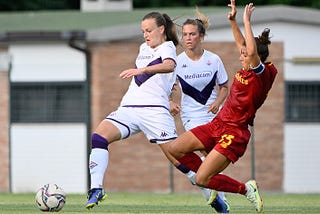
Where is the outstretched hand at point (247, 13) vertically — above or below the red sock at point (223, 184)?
above

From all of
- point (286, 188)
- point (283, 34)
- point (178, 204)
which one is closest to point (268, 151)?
point (286, 188)

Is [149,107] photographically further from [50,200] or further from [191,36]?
[191,36]

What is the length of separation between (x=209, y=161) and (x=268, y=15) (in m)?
13.5

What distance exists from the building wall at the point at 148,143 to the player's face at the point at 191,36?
1042 cm

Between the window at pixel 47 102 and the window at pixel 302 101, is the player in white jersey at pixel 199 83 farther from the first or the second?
the window at pixel 47 102

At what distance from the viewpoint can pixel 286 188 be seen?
2373cm

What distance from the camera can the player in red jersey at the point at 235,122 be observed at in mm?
10789

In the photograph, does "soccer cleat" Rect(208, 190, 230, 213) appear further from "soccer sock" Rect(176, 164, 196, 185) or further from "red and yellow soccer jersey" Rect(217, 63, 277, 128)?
"red and yellow soccer jersey" Rect(217, 63, 277, 128)

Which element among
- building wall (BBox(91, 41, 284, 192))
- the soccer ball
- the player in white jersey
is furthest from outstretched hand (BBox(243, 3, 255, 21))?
building wall (BBox(91, 41, 284, 192))

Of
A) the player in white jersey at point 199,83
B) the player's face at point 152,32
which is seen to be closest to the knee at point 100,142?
the player's face at point 152,32

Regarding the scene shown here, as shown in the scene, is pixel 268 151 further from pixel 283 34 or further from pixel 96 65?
pixel 96 65

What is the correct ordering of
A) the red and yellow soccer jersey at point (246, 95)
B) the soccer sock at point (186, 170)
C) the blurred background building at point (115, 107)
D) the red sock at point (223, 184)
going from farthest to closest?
the blurred background building at point (115, 107) < the soccer sock at point (186, 170) < the red sock at point (223, 184) < the red and yellow soccer jersey at point (246, 95)

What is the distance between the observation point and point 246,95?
10883mm

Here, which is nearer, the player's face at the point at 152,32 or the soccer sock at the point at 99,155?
the soccer sock at the point at 99,155
